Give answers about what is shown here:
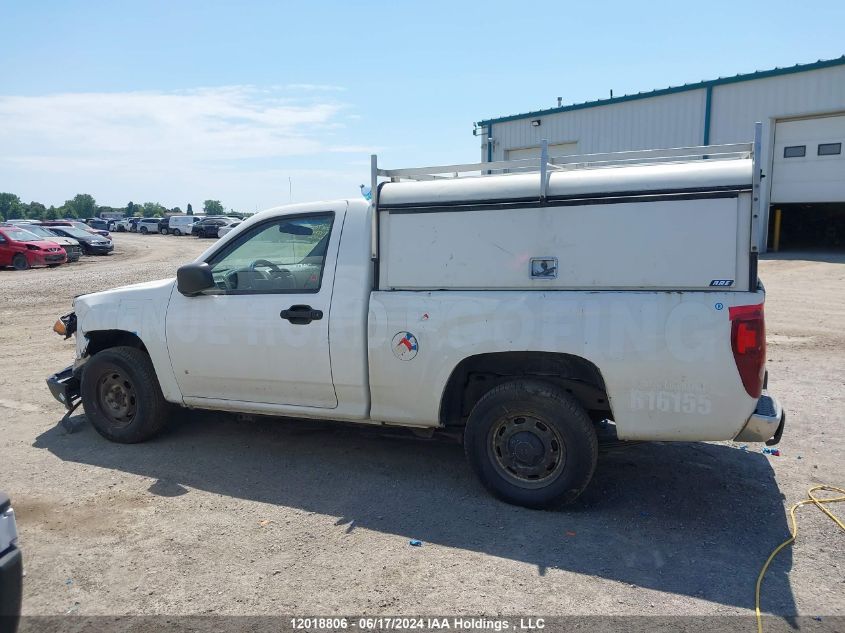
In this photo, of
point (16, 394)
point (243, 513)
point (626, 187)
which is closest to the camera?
point (626, 187)

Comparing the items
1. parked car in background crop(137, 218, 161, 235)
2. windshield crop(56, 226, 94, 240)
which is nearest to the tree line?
parked car in background crop(137, 218, 161, 235)

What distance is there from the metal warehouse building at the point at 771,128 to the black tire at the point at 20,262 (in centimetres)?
1884

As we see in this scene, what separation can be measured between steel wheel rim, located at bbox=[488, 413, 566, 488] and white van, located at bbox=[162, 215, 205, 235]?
5063 cm

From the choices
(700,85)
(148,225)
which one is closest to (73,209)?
(148,225)

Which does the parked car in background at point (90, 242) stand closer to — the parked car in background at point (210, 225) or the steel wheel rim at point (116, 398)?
the parked car in background at point (210, 225)

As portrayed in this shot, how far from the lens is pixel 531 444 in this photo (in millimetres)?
4320

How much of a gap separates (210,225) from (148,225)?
14.6m

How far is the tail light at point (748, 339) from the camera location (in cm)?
377

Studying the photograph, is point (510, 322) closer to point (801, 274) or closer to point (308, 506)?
point (308, 506)

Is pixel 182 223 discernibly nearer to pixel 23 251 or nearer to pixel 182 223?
pixel 182 223

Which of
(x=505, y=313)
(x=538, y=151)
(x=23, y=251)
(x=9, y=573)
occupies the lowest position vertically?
(x=9, y=573)

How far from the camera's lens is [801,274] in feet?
54.2

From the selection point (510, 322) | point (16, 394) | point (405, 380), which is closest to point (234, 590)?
point (405, 380)

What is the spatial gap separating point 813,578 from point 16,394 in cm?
774
